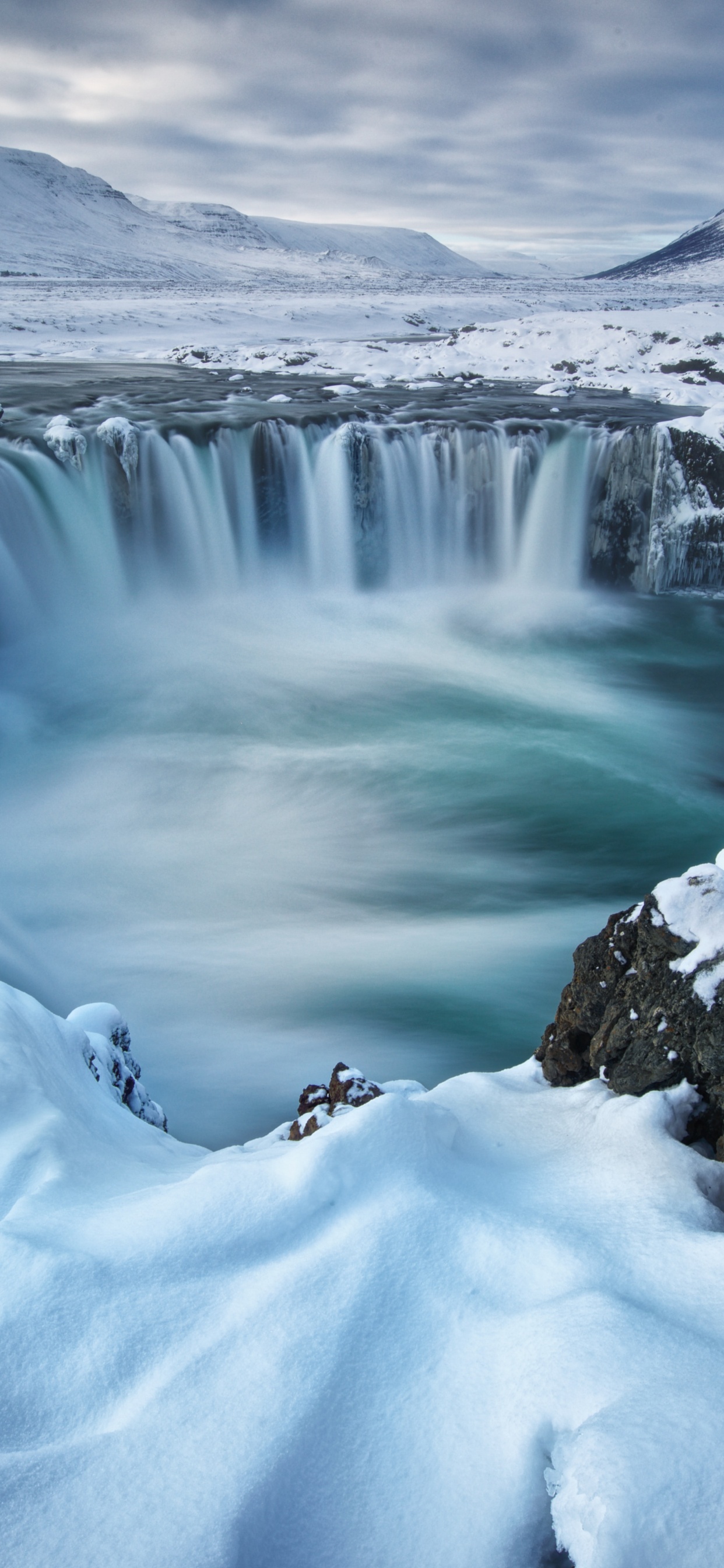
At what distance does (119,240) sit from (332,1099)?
127 metres

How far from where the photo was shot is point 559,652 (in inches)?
473

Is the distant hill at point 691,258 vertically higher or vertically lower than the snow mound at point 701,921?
higher

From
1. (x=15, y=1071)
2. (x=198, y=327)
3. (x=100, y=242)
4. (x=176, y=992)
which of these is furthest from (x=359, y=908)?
(x=100, y=242)

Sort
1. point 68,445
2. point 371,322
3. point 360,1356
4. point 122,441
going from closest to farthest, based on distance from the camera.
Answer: point 360,1356 → point 68,445 → point 122,441 → point 371,322

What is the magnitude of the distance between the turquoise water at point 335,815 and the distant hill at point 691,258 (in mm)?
77981

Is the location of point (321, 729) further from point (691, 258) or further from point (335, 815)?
point (691, 258)

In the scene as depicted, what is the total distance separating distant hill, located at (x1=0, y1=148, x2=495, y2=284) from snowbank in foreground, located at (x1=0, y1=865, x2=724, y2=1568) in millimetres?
71300

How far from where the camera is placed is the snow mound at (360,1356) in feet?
5.38

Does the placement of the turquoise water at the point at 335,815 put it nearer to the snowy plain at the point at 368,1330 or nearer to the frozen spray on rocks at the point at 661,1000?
the frozen spray on rocks at the point at 661,1000

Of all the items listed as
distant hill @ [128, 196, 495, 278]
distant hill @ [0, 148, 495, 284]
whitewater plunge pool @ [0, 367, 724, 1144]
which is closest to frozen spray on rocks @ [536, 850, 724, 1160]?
whitewater plunge pool @ [0, 367, 724, 1144]

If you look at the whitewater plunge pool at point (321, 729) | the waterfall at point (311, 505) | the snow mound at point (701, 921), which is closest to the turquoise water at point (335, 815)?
the whitewater plunge pool at point (321, 729)

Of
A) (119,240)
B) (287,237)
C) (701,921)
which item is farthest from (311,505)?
(287,237)

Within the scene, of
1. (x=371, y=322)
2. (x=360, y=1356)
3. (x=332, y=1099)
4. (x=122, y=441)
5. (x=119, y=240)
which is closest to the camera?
(x=360, y=1356)

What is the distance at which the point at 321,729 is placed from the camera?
1007 centimetres
